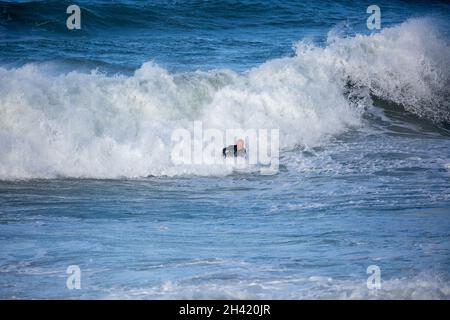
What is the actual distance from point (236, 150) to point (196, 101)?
2.62 m

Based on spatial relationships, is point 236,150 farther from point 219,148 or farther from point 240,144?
point 219,148

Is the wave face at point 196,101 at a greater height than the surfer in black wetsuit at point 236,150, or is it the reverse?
the wave face at point 196,101

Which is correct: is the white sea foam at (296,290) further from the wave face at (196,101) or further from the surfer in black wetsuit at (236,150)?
the surfer in black wetsuit at (236,150)

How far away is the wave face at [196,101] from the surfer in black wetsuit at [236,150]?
588mm

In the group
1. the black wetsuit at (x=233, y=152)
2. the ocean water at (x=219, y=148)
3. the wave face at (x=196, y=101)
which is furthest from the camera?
the black wetsuit at (x=233, y=152)

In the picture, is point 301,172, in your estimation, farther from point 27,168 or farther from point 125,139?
point 27,168

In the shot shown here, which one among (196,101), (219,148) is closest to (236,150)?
(219,148)

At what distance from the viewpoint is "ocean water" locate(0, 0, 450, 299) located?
7.80 metres

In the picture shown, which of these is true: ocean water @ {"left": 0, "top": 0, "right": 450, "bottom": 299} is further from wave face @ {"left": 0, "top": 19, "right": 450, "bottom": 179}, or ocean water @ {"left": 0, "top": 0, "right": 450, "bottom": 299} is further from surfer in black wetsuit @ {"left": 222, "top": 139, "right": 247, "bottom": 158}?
surfer in black wetsuit @ {"left": 222, "top": 139, "right": 247, "bottom": 158}

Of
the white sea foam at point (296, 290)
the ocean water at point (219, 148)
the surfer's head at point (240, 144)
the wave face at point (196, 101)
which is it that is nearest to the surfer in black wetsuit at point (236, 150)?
the surfer's head at point (240, 144)

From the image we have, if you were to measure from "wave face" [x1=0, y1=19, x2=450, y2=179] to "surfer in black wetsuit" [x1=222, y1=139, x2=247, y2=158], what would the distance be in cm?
59

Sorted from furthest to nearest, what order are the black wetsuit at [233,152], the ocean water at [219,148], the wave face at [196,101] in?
the black wetsuit at [233,152] < the wave face at [196,101] < the ocean water at [219,148]

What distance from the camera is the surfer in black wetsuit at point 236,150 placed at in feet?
43.2
